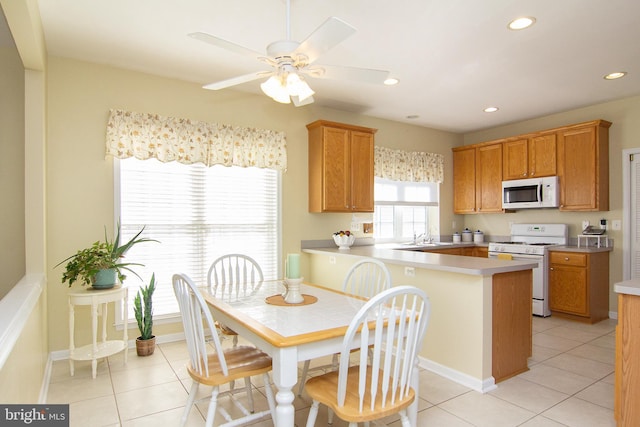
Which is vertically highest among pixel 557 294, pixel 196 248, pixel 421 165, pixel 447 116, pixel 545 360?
pixel 447 116

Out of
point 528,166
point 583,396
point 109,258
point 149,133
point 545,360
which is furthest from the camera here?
point 528,166

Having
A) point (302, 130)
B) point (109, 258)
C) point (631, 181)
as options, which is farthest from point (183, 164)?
point (631, 181)

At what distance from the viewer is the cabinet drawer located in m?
4.17

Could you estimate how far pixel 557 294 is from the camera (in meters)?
4.42

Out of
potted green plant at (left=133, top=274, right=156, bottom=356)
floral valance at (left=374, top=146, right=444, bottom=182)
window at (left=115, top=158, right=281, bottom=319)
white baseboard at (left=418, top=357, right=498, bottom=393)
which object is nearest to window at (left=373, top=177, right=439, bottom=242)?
floral valance at (left=374, top=146, right=444, bottom=182)

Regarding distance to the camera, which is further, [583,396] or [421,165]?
[421,165]

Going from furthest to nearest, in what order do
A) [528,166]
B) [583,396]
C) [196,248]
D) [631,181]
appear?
[528,166] → [631,181] → [196,248] → [583,396]

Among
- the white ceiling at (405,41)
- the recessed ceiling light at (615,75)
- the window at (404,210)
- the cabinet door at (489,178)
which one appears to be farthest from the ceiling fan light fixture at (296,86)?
the cabinet door at (489,178)

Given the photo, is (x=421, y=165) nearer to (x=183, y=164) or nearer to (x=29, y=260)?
(x=183, y=164)

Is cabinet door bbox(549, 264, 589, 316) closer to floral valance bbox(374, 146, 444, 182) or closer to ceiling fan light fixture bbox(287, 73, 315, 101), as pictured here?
floral valance bbox(374, 146, 444, 182)

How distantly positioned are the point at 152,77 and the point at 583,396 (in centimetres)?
439

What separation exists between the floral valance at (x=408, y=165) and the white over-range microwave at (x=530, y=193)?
976 mm

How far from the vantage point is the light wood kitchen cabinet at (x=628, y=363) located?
6.38ft

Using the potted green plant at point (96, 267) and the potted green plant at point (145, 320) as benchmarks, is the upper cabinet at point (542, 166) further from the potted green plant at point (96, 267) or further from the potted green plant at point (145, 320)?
Answer: the potted green plant at point (96, 267)
